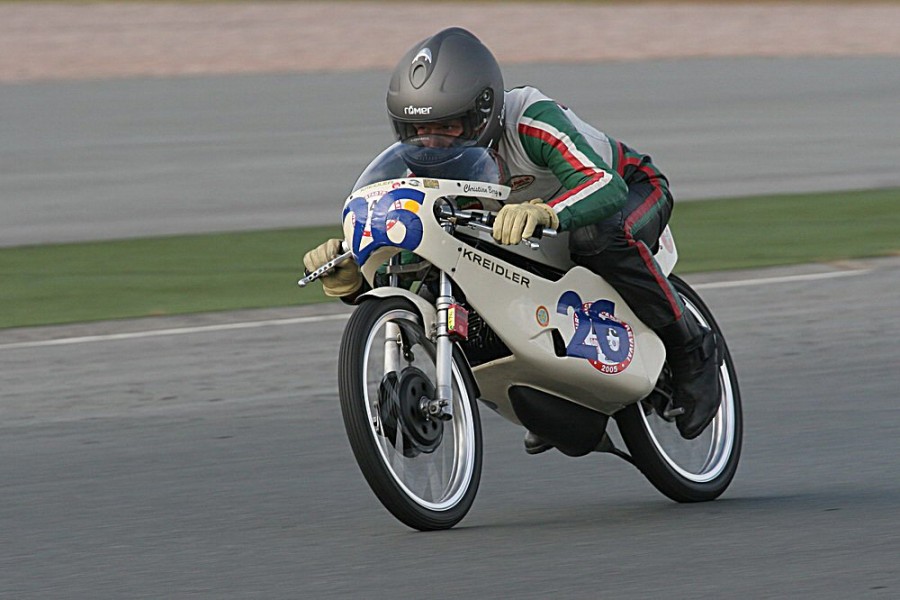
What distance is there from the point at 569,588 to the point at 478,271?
1.05m

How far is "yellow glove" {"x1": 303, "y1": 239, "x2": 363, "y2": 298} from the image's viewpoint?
18.3 feet

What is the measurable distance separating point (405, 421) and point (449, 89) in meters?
0.97

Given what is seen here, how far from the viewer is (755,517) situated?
5.81 meters

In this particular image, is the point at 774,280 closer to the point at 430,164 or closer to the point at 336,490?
the point at 336,490

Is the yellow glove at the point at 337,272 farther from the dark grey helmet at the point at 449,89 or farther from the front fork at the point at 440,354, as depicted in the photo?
the dark grey helmet at the point at 449,89

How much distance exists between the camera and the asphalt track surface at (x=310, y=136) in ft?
53.2

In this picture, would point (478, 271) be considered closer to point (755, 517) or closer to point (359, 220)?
point (359, 220)

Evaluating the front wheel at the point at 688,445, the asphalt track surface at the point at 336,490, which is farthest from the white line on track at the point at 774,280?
the front wheel at the point at 688,445

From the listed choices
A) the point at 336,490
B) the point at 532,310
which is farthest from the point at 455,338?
the point at 336,490

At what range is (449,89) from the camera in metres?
5.43

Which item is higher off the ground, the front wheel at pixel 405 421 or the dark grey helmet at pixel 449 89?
the dark grey helmet at pixel 449 89

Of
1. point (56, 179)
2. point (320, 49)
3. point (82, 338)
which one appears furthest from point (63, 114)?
point (82, 338)

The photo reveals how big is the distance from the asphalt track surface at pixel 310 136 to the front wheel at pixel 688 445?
8421mm

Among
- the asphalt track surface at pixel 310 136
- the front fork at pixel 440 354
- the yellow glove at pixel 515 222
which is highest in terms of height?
the yellow glove at pixel 515 222
